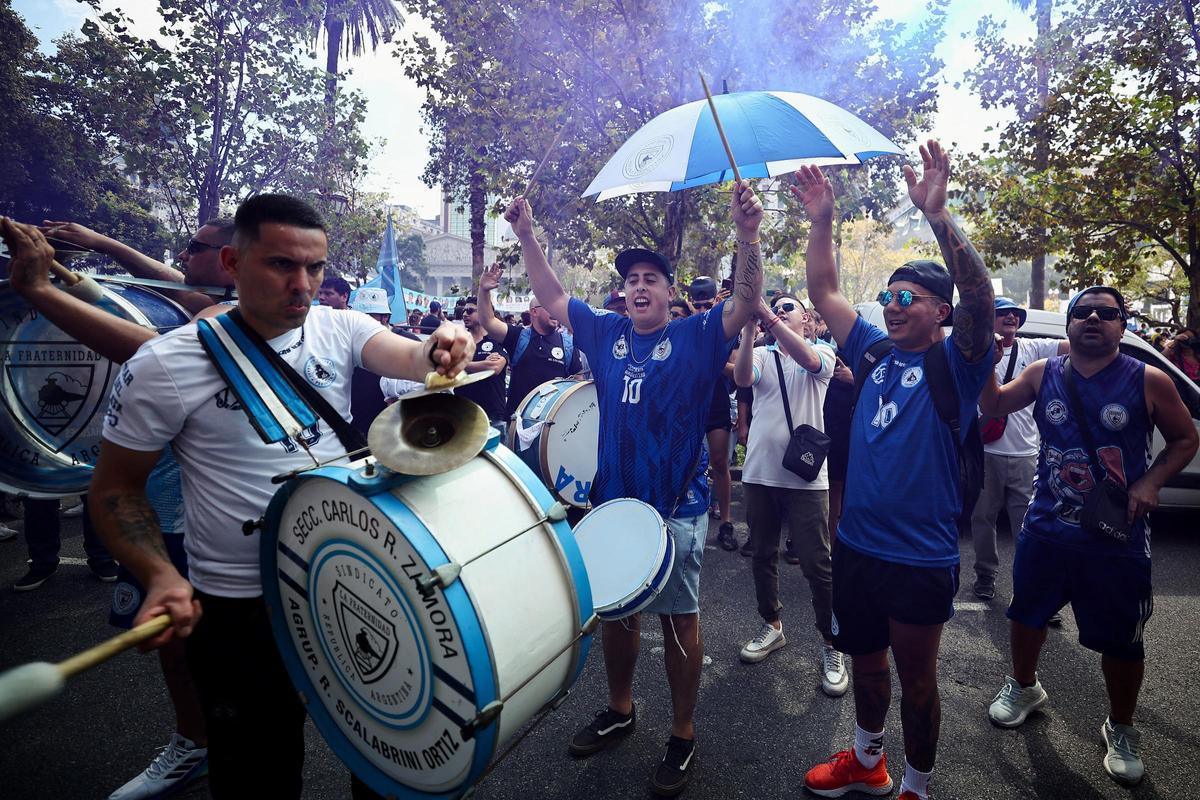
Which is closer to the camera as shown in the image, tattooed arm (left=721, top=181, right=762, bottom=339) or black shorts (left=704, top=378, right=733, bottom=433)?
tattooed arm (left=721, top=181, right=762, bottom=339)

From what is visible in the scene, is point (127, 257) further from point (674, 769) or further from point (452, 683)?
point (674, 769)

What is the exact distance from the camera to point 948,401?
2.51 m

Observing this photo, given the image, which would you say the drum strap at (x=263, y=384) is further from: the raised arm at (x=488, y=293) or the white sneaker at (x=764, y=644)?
the white sneaker at (x=764, y=644)

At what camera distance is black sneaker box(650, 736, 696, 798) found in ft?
9.04

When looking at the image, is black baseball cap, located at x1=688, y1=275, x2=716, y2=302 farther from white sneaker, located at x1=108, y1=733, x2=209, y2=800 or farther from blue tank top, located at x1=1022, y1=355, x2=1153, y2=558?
white sneaker, located at x1=108, y1=733, x2=209, y2=800

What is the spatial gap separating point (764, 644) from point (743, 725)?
772mm

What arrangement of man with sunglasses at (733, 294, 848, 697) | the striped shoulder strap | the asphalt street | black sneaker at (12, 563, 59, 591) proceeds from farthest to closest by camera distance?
black sneaker at (12, 563, 59, 591), man with sunglasses at (733, 294, 848, 697), the asphalt street, the striped shoulder strap

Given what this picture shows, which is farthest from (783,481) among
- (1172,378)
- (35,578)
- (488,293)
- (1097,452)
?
(35,578)

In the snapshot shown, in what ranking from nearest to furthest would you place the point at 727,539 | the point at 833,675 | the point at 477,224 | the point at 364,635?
the point at 364,635 < the point at 833,675 < the point at 727,539 < the point at 477,224

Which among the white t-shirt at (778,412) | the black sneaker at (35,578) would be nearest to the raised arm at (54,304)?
the white t-shirt at (778,412)

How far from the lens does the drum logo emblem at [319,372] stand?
206 cm

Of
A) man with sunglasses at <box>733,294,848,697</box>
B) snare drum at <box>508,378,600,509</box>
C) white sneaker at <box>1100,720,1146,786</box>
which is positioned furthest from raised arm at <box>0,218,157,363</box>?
white sneaker at <box>1100,720,1146,786</box>

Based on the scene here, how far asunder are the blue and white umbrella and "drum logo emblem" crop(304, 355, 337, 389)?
1733mm

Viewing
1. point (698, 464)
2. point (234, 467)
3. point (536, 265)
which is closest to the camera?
point (234, 467)
